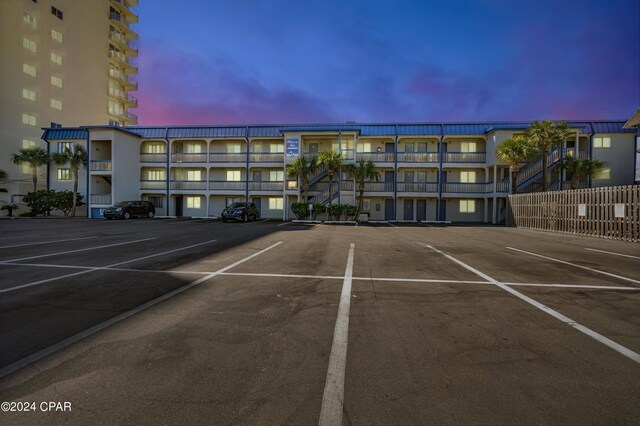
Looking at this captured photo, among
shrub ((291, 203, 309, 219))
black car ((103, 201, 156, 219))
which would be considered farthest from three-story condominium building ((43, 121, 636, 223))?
black car ((103, 201, 156, 219))

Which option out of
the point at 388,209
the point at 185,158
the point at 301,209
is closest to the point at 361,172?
the point at 301,209

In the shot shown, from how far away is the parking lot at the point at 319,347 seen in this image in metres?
2.23

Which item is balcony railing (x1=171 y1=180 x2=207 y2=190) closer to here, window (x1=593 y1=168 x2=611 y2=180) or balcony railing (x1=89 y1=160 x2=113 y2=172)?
balcony railing (x1=89 y1=160 x2=113 y2=172)

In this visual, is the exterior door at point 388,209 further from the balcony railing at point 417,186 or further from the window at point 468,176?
the window at point 468,176

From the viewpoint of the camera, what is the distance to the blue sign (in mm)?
30766

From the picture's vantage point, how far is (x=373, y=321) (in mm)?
3926

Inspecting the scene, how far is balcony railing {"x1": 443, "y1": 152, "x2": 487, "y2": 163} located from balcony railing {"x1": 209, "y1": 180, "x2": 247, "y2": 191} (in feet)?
76.1

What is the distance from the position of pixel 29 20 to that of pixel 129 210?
100.0ft

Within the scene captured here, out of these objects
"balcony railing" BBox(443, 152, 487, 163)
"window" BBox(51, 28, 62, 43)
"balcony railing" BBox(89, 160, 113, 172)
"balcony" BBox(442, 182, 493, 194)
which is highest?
"window" BBox(51, 28, 62, 43)

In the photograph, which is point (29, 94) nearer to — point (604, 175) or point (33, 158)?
point (33, 158)

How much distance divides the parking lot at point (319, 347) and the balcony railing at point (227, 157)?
28.3m

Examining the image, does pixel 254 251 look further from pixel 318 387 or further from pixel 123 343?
pixel 318 387

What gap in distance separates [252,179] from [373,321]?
32472mm

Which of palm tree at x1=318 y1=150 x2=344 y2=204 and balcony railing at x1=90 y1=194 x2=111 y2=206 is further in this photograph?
balcony railing at x1=90 y1=194 x2=111 y2=206
